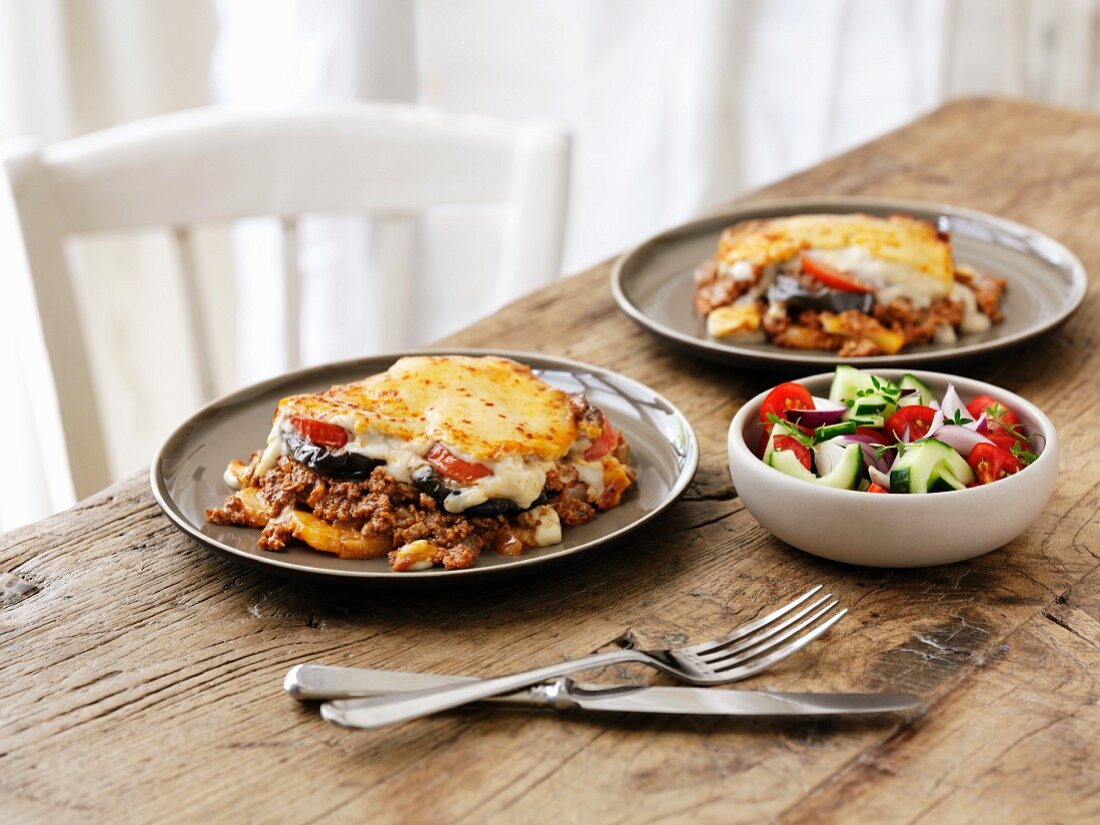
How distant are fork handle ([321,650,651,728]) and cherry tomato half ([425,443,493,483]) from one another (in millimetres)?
205

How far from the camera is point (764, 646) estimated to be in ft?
3.16

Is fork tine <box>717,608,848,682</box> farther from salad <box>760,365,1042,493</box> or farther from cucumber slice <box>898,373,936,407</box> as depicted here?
cucumber slice <box>898,373,936,407</box>

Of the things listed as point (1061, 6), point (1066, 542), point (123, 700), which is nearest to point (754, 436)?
point (1066, 542)

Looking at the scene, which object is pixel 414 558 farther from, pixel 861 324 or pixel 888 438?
pixel 861 324

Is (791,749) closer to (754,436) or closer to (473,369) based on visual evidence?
(754,436)

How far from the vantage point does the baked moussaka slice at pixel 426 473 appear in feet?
3.48

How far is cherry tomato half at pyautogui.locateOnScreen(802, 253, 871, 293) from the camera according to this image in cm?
147

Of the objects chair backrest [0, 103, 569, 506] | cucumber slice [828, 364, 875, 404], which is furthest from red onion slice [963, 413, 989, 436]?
chair backrest [0, 103, 569, 506]

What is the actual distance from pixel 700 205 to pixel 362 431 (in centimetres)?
265

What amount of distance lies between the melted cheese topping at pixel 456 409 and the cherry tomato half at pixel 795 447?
18 cm

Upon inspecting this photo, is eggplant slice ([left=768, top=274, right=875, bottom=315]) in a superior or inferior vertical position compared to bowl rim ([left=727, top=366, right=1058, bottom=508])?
inferior

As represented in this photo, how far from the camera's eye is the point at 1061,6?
405cm

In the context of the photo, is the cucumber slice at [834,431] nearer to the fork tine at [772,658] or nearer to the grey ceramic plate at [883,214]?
the fork tine at [772,658]

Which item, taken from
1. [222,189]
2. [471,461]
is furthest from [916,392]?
[222,189]
